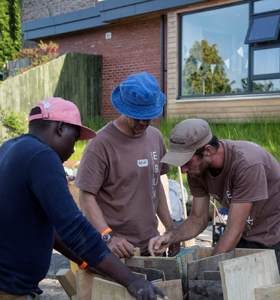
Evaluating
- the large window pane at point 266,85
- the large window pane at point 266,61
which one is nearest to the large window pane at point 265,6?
the large window pane at point 266,61

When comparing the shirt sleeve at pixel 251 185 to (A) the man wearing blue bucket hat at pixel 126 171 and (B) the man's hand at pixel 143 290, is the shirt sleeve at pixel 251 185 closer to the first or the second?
(A) the man wearing blue bucket hat at pixel 126 171

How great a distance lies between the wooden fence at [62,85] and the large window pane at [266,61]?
17.7ft

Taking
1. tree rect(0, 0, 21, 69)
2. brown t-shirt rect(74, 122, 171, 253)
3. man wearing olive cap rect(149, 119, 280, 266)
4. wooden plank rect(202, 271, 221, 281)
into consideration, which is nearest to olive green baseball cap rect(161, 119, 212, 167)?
man wearing olive cap rect(149, 119, 280, 266)

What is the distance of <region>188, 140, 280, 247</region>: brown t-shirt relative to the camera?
2.19 m

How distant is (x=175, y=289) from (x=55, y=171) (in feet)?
2.51

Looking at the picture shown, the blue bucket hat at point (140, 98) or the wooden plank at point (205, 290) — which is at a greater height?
the blue bucket hat at point (140, 98)

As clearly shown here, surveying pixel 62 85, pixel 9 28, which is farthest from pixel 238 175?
pixel 9 28

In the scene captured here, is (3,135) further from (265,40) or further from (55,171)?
(55,171)

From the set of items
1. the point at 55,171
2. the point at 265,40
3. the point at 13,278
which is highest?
the point at 265,40

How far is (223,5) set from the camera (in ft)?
30.7

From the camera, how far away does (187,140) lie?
2.31 m

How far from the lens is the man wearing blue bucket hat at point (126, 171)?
7.72 ft

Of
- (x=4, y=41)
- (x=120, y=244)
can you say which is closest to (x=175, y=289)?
(x=120, y=244)

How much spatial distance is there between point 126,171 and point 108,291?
3.25 ft
